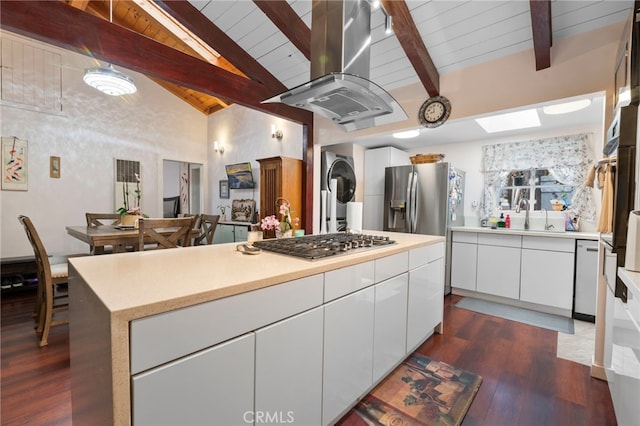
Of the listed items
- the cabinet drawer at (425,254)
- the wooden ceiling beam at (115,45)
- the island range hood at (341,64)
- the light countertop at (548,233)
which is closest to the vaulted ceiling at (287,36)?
the wooden ceiling beam at (115,45)

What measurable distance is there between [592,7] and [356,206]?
2178 mm

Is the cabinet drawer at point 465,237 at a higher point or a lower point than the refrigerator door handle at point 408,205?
lower

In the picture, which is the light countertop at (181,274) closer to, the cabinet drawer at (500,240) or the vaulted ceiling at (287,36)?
the vaulted ceiling at (287,36)

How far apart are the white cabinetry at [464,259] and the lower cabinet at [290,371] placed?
3017 millimetres

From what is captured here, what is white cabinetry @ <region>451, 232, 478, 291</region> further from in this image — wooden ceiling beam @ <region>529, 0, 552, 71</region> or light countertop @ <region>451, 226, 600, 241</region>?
wooden ceiling beam @ <region>529, 0, 552, 71</region>

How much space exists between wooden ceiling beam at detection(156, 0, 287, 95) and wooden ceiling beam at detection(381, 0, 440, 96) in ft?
5.55

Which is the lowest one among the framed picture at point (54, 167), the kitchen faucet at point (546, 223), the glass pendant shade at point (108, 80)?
the kitchen faucet at point (546, 223)

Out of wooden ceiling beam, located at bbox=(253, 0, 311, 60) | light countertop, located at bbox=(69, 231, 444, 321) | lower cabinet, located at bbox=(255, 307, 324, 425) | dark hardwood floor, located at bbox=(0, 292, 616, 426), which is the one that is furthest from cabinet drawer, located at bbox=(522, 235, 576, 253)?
wooden ceiling beam, located at bbox=(253, 0, 311, 60)

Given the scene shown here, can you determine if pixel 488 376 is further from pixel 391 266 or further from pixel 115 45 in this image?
pixel 115 45

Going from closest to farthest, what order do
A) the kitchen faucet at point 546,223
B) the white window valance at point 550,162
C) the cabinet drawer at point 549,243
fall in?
the cabinet drawer at point 549,243 → the white window valance at point 550,162 → the kitchen faucet at point 546,223

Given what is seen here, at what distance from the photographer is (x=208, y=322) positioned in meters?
0.86

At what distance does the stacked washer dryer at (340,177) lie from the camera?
4.05 metres

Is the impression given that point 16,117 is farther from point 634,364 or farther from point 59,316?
point 634,364

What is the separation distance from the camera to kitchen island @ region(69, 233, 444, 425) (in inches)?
29.1
